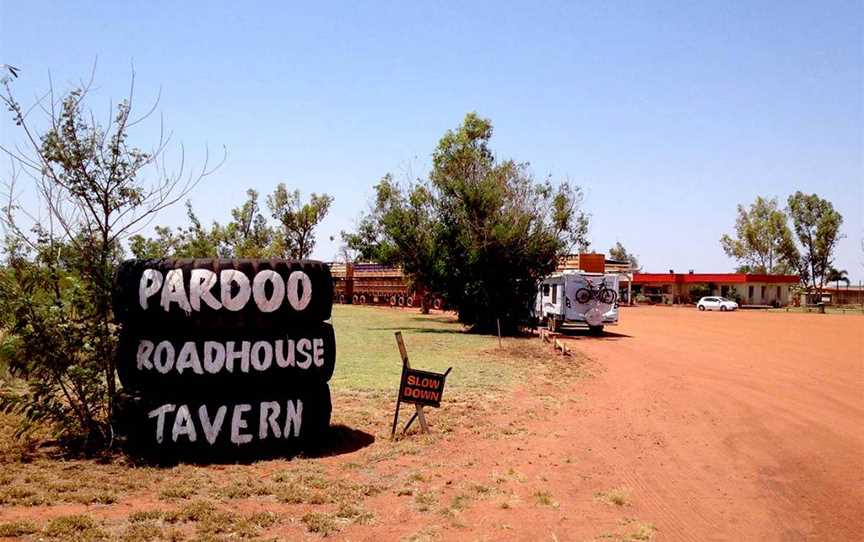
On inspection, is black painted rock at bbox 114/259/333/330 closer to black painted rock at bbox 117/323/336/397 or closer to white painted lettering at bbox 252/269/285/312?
white painted lettering at bbox 252/269/285/312

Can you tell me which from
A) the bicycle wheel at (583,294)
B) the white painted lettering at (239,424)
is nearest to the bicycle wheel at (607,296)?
the bicycle wheel at (583,294)

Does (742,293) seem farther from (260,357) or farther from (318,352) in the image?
(260,357)

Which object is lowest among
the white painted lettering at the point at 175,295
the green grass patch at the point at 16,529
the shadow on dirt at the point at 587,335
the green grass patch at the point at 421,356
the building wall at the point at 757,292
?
the green grass patch at the point at 16,529

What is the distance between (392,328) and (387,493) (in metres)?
24.5

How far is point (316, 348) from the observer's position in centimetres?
865

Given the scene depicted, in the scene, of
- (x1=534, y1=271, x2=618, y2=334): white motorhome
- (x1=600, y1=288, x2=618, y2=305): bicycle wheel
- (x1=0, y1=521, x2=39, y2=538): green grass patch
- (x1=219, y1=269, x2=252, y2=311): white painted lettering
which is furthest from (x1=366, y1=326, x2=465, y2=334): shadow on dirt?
(x1=0, y1=521, x2=39, y2=538): green grass patch

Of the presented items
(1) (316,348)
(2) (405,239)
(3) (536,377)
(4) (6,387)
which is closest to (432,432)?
(1) (316,348)

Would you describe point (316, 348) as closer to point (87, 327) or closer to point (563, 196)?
point (87, 327)

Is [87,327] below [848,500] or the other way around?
the other way around

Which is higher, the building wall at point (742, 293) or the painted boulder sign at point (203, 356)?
the building wall at point (742, 293)

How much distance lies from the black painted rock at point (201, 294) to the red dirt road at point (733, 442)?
443 cm

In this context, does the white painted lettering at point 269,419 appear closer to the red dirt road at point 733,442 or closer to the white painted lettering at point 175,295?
the white painted lettering at point 175,295

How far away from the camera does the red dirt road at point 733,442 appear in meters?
6.89

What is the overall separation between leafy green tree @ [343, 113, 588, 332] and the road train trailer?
2160 centimetres
